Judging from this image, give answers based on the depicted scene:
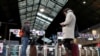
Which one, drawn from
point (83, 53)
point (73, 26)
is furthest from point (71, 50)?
point (83, 53)

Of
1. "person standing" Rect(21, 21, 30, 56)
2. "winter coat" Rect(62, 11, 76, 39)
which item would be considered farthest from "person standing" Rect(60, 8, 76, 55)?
"person standing" Rect(21, 21, 30, 56)

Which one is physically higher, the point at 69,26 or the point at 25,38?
the point at 69,26

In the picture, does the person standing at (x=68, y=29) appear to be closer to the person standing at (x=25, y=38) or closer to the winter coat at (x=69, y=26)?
the winter coat at (x=69, y=26)

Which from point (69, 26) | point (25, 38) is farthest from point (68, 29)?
point (25, 38)

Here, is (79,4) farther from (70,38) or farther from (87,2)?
(70,38)

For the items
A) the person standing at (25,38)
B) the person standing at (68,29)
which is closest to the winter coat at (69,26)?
the person standing at (68,29)

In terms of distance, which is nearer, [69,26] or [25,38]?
[69,26]

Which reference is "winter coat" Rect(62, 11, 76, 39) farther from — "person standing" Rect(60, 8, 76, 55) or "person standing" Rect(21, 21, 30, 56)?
"person standing" Rect(21, 21, 30, 56)

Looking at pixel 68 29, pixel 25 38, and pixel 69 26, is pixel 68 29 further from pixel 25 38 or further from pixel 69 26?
pixel 25 38

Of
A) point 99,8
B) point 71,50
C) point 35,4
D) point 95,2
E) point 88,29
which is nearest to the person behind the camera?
point 71,50

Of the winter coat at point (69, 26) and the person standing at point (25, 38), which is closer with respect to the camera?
the winter coat at point (69, 26)

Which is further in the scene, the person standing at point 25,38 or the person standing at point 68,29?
the person standing at point 25,38

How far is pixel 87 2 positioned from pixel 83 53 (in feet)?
31.8

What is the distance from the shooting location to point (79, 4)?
21188 mm
